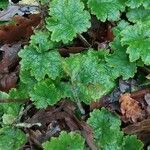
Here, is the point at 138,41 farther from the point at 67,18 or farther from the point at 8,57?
the point at 8,57

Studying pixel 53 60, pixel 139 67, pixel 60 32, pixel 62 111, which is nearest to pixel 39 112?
pixel 62 111

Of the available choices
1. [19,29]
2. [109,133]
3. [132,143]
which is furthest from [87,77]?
[19,29]

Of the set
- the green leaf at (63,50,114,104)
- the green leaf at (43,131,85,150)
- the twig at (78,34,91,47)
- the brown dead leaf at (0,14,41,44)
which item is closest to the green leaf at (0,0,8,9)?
the brown dead leaf at (0,14,41,44)

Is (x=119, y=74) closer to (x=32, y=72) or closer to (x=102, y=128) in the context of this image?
(x=102, y=128)

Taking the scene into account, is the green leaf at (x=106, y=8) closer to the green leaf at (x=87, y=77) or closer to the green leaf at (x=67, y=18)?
the green leaf at (x=67, y=18)

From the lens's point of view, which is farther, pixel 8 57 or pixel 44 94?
pixel 8 57

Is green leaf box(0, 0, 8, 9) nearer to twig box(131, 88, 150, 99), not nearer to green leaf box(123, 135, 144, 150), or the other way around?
twig box(131, 88, 150, 99)

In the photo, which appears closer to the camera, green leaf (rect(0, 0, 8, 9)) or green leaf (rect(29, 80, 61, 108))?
green leaf (rect(29, 80, 61, 108))
